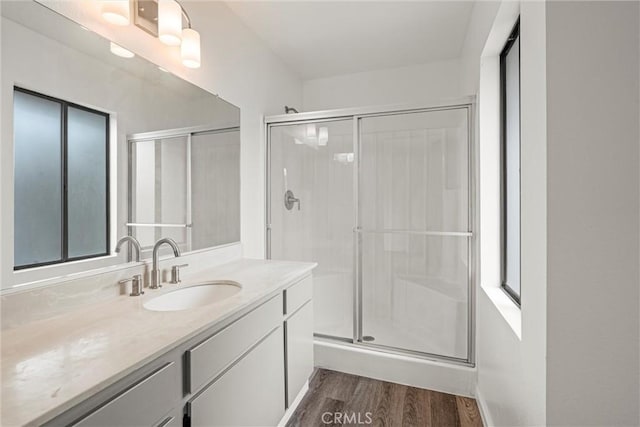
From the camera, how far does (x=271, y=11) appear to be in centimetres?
215

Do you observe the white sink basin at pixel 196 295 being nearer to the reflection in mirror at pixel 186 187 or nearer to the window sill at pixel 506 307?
the reflection in mirror at pixel 186 187

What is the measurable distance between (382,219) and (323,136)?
32.0 inches

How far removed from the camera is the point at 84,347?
2.76ft

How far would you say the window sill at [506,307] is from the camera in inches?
48.1

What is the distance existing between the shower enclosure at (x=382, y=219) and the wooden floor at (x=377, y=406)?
27cm

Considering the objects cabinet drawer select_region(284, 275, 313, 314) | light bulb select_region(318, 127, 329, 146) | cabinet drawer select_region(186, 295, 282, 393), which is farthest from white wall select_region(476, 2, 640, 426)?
light bulb select_region(318, 127, 329, 146)

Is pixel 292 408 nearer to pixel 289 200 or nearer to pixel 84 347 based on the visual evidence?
pixel 84 347

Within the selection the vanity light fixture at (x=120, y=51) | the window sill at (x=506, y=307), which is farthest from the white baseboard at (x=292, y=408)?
the vanity light fixture at (x=120, y=51)

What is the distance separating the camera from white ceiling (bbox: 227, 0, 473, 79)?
6.89ft

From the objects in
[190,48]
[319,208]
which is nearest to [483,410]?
[319,208]

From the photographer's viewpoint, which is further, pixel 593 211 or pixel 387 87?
pixel 387 87

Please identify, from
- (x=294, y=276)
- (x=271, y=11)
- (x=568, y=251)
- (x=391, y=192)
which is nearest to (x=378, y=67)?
(x=271, y=11)

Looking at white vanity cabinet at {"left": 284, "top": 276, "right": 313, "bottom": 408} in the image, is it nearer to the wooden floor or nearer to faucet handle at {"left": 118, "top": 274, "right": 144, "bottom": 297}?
the wooden floor

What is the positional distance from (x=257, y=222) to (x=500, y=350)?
1780 mm
